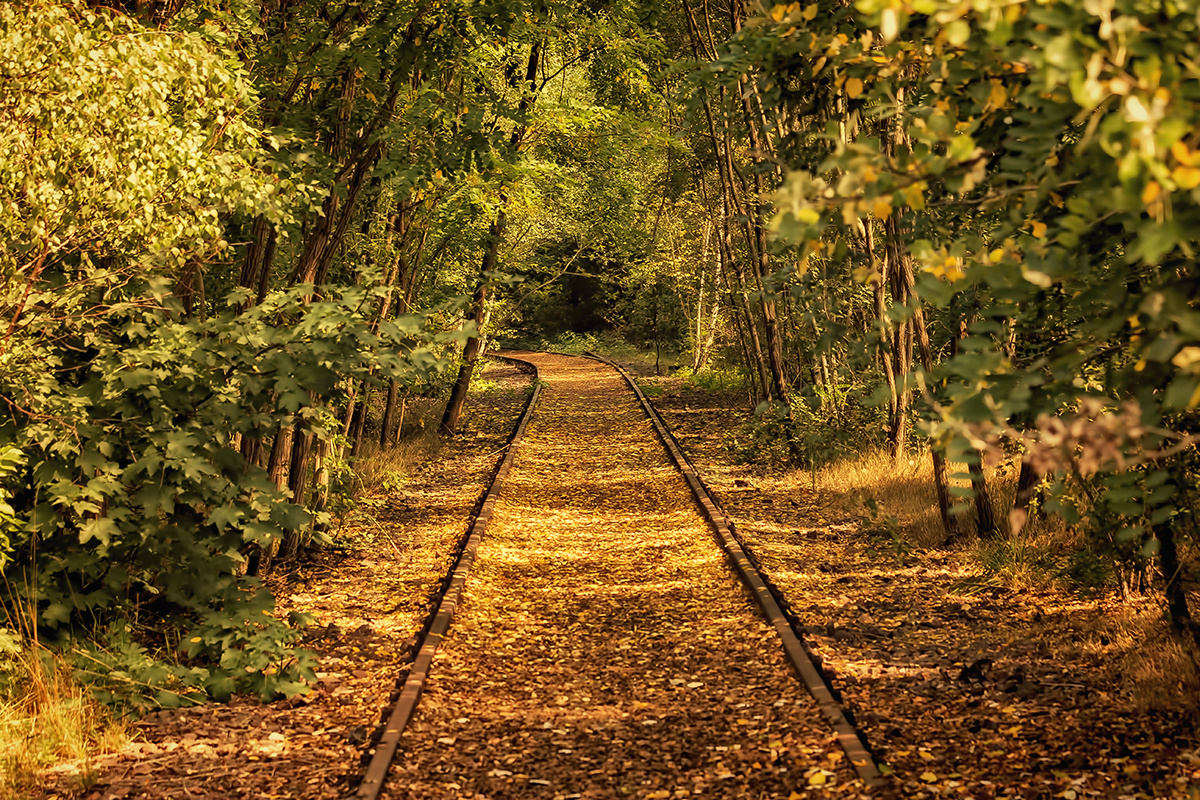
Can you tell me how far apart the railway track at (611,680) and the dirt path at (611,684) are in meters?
0.01

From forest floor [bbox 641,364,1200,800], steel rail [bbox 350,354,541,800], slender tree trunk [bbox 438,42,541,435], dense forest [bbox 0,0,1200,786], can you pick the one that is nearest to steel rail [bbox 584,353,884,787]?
forest floor [bbox 641,364,1200,800]

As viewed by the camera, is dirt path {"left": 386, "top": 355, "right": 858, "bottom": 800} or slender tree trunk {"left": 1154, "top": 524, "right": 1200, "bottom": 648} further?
slender tree trunk {"left": 1154, "top": 524, "right": 1200, "bottom": 648}

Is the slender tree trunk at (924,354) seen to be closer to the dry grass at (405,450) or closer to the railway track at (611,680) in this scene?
the railway track at (611,680)

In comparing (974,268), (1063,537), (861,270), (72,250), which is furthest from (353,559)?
(974,268)

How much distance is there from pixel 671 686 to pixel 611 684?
376mm

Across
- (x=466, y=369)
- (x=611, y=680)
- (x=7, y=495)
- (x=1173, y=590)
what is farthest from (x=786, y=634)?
(x=466, y=369)

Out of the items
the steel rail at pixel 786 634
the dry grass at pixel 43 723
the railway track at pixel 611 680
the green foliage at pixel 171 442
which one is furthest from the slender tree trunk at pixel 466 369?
the dry grass at pixel 43 723

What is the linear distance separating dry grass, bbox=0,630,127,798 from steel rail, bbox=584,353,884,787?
11.4 feet

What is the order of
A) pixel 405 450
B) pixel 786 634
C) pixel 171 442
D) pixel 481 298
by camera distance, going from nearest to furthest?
1. pixel 171 442
2. pixel 786 634
3. pixel 405 450
4. pixel 481 298

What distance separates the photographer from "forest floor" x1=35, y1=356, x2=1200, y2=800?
4.68m

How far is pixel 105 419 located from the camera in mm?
5402

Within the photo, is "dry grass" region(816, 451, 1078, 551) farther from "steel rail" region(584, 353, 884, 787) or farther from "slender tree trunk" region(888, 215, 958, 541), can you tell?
"steel rail" region(584, 353, 884, 787)

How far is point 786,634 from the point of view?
661 cm

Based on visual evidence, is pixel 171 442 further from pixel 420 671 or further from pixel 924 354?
pixel 924 354
